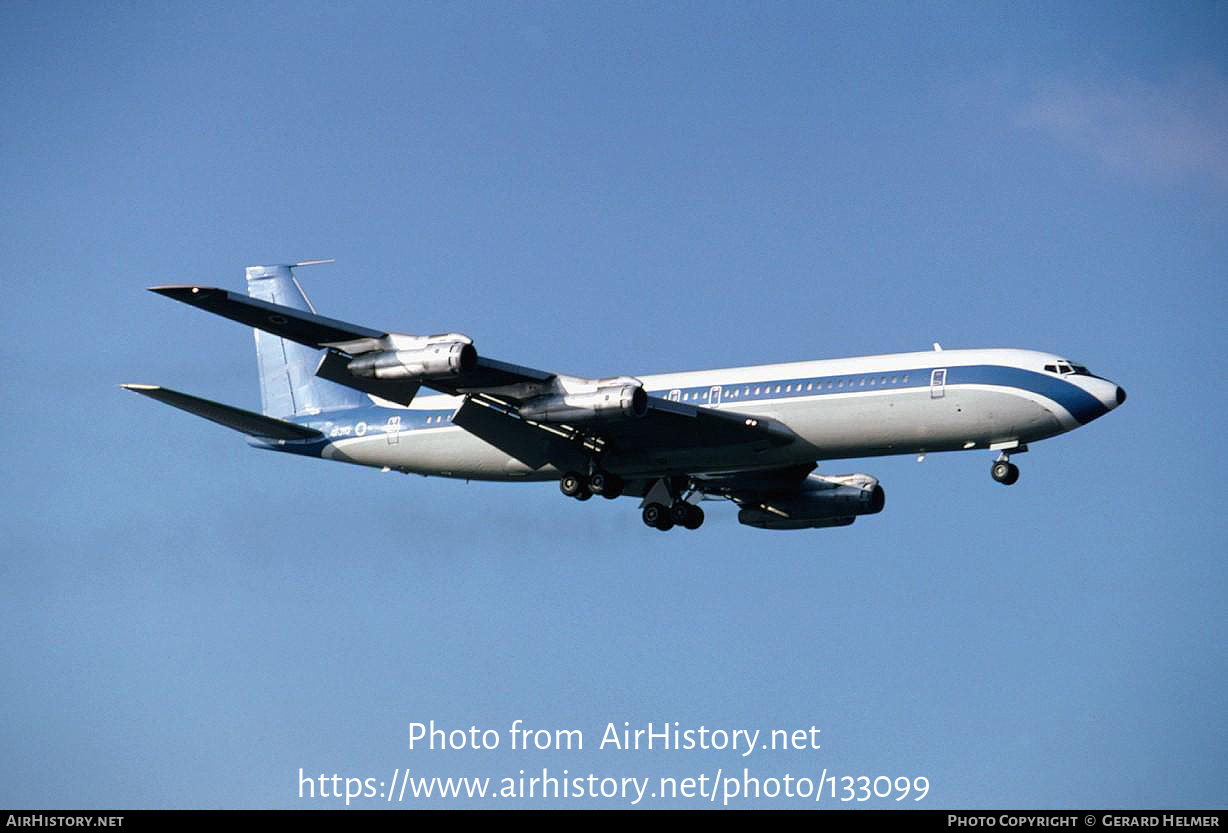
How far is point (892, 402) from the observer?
55219mm

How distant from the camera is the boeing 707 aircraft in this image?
54.2m

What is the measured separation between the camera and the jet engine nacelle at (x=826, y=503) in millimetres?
65562

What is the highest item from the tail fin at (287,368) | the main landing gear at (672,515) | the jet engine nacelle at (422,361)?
the tail fin at (287,368)

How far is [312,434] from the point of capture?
63.5m

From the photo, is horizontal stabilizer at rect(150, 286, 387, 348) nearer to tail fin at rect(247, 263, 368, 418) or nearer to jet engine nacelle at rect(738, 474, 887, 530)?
tail fin at rect(247, 263, 368, 418)

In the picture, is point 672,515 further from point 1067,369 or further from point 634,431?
point 1067,369

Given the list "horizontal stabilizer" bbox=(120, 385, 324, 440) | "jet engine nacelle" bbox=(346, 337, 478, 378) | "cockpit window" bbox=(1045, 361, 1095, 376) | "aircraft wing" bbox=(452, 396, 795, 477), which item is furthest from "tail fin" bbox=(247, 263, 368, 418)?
"cockpit window" bbox=(1045, 361, 1095, 376)

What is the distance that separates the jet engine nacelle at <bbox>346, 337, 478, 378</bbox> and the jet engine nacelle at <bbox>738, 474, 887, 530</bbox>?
16.9 meters

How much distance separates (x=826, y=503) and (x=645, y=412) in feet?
40.9

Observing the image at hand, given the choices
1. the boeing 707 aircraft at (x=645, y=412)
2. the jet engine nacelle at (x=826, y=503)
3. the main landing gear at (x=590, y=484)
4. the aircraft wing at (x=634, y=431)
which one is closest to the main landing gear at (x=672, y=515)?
the boeing 707 aircraft at (x=645, y=412)

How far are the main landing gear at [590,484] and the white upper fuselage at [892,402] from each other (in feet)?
1.55

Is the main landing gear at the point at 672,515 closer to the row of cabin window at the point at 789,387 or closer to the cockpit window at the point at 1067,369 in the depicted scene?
the row of cabin window at the point at 789,387
